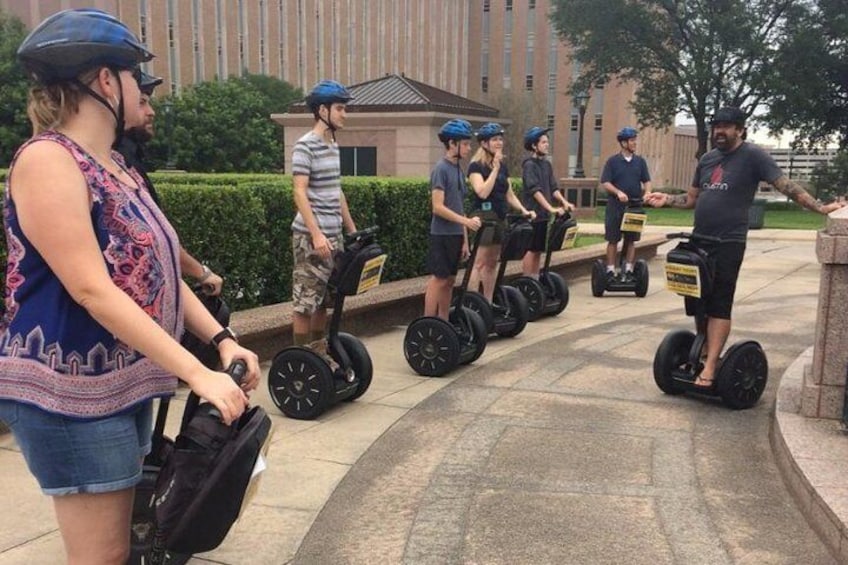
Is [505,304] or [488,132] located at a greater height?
[488,132]

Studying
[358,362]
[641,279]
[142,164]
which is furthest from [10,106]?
[142,164]

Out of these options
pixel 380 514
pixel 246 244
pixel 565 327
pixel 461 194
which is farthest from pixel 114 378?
pixel 565 327

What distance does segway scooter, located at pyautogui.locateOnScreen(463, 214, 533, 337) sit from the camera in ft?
22.5

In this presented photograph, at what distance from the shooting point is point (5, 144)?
32.6m

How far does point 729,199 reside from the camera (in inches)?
202

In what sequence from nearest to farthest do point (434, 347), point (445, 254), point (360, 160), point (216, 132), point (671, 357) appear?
point (671, 357)
point (434, 347)
point (445, 254)
point (360, 160)
point (216, 132)

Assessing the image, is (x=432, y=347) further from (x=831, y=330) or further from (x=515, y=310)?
(x=831, y=330)

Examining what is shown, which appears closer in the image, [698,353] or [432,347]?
[698,353]

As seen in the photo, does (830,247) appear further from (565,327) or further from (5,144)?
(5,144)

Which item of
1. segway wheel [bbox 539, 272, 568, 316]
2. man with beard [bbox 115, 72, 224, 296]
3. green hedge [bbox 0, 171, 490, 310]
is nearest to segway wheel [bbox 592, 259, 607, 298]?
segway wheel [bbox 539, 272, 568, 316]

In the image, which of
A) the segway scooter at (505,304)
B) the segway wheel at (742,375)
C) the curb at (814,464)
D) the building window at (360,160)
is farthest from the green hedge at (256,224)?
the building window at (360,160)

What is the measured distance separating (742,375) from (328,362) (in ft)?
8.92

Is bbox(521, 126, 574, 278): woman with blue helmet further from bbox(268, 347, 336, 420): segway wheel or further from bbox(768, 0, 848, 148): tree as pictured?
bbox(768, 0, 848, 148): tree

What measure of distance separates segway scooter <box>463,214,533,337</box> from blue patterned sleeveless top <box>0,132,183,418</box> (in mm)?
5051
